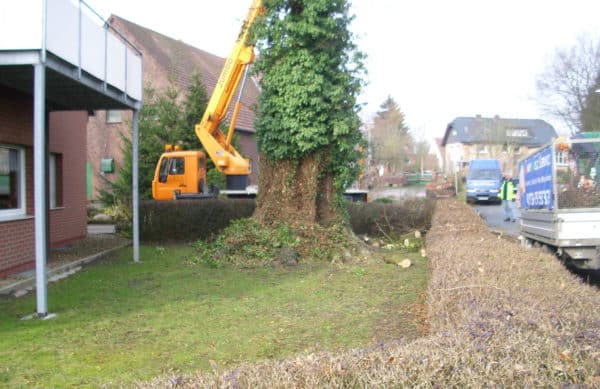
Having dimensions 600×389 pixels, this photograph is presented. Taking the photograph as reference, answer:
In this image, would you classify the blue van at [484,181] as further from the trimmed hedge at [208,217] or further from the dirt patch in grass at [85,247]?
the dirt patch in grass at [85,247]

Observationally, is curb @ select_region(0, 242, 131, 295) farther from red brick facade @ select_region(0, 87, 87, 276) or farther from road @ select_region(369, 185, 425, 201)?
road @ select_region(369, 185, 425, 201)

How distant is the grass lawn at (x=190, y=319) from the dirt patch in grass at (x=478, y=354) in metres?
0.99

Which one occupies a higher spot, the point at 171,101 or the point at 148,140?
the point at 171,101

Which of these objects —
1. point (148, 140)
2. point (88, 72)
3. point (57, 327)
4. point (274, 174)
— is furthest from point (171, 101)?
point (57, 327)

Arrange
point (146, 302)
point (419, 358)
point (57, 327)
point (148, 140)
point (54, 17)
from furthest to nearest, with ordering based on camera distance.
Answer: point (148, 140) → point (146, 302) → point (54, 17) → point (57, 327) → point (419, 358)

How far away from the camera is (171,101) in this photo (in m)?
22.3

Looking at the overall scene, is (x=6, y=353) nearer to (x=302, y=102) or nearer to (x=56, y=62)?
(x=56, y=62)

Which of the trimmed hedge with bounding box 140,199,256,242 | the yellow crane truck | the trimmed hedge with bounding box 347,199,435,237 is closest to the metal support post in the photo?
the trimmed hedge with bounding box 140,199,256,242

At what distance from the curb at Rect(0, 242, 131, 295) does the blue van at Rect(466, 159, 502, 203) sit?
24.0m

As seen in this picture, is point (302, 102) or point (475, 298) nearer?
point (475, 298)

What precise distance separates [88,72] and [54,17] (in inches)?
50.6

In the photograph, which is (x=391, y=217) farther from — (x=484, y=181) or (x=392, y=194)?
(x=484, y=181)

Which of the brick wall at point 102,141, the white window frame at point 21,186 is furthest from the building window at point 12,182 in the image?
the brick wall at point 102,141

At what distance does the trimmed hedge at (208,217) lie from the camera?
48.4 feet
